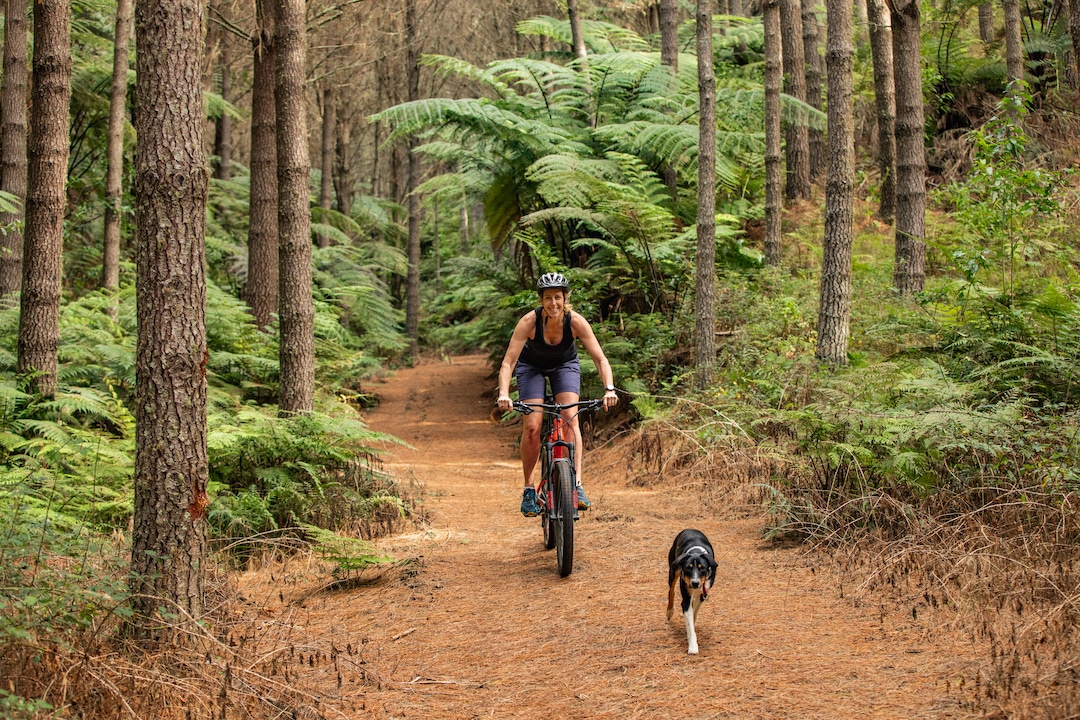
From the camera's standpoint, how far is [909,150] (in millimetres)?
11367

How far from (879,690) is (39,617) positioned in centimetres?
362

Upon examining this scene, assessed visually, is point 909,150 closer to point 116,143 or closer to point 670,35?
point 670,35

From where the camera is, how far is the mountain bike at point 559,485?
5.71m

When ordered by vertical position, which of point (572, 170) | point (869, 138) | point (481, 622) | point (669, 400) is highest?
point (869, 138)

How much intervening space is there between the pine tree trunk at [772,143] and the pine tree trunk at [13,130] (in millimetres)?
9832

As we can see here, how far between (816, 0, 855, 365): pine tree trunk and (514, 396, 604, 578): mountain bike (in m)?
4.13

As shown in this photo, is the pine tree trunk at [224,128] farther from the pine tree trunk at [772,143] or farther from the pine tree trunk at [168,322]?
the pine tree trunk at [168,322]

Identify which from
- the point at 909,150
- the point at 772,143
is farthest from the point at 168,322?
the point at 772,143

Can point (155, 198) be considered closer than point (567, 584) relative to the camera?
Yes

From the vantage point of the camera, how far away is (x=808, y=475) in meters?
6.82

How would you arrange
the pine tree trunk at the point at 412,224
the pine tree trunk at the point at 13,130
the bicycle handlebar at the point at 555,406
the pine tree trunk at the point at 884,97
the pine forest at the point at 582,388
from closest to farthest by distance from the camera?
the pine forest at the point at 582,388 → the bicycle handlebar at the point at 555,406 → the pine tree trunk at the point at 13,130 → the pine tree trunk at the point at 884,97 → the pine tree trunk at the point at 412,224

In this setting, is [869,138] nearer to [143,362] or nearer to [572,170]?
[572,170]

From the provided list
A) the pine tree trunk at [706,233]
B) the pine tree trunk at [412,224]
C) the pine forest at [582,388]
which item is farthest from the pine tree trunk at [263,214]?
the pine tree trunk at [412,224]

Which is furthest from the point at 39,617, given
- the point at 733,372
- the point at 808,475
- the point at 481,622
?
the point at 733,372
